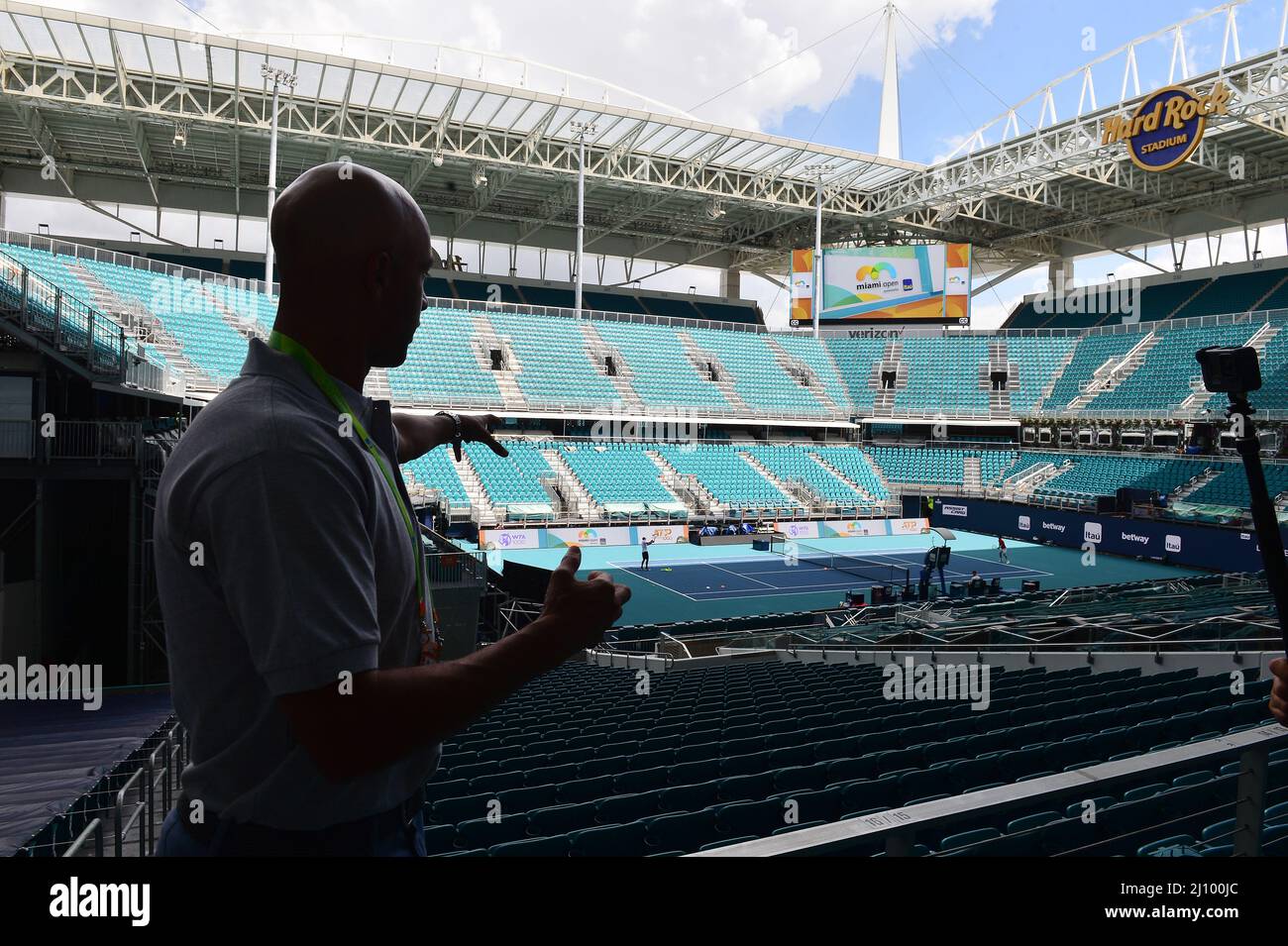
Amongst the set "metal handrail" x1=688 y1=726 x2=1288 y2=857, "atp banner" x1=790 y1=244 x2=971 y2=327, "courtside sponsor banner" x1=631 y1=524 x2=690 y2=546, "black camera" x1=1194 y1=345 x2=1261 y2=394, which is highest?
"atp banner" x1=790 y1=244 x2=971 y2=327

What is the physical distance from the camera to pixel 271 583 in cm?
116

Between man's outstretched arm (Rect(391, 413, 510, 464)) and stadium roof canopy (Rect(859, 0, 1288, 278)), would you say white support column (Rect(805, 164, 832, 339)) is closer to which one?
stadium roof canopy (Rect(859, 0, 1288, 278))

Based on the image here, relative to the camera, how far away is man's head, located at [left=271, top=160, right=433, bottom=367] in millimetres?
1481

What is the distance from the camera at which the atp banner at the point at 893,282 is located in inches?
1843

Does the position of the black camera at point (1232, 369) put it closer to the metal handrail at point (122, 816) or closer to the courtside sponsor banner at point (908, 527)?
the metal handrail at point (122, 816)

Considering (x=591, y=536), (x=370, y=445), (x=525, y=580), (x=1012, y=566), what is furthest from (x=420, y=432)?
(x=1012, y=566)

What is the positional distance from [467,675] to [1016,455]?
44107mm

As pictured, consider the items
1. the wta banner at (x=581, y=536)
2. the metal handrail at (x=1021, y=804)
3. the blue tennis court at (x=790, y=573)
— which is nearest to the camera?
the metal handrail at (x=1021, y=804)

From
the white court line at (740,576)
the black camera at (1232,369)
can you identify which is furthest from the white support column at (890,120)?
the black camera at (1232,369)

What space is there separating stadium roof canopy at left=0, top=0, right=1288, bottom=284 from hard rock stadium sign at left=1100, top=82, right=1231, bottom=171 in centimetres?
116

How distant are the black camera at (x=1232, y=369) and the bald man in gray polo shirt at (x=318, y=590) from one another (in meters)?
2.07

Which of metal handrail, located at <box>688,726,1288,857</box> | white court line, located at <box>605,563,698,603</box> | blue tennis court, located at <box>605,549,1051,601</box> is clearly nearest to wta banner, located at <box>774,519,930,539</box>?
blue tennis court, located at <box>605,549,1051,601</box>

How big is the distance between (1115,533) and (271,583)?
36147 mm
